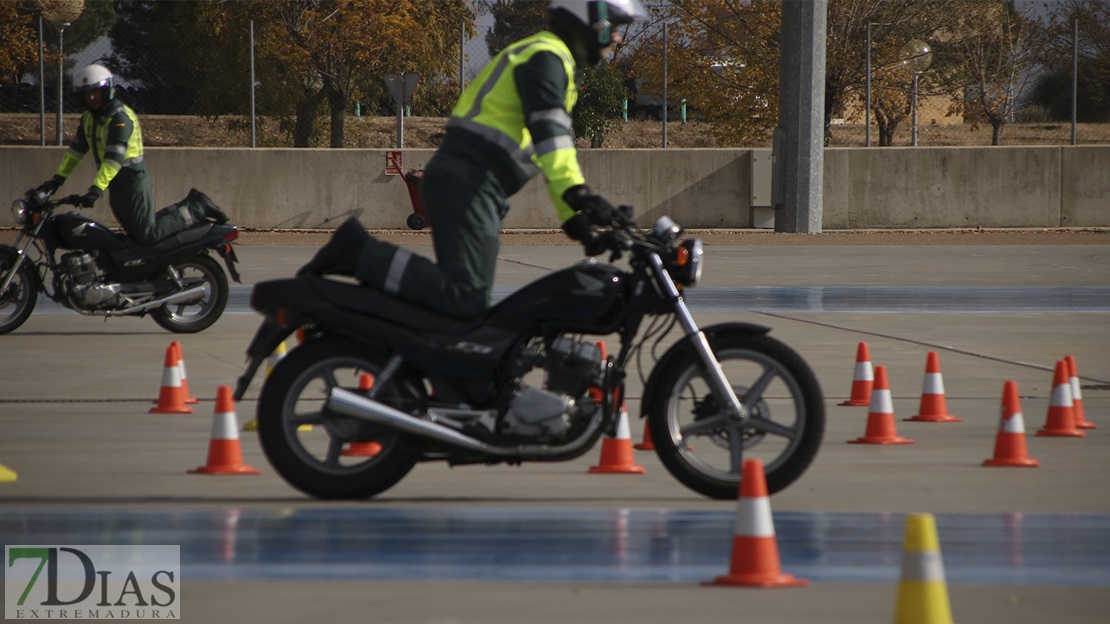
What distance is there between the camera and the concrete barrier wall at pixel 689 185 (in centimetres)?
2714

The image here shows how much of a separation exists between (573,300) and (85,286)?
733 centimetres

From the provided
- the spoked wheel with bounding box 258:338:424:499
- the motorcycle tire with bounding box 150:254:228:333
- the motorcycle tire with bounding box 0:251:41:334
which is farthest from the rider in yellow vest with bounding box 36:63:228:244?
the spoked wheel with bounding box 258:338:424:499

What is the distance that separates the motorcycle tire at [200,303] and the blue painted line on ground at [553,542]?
675cm

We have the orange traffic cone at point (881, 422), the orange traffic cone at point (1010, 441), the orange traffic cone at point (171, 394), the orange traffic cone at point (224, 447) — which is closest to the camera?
the orange traffic cone at point (224, 447)

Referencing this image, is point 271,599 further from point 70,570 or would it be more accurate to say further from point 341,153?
point 341,153

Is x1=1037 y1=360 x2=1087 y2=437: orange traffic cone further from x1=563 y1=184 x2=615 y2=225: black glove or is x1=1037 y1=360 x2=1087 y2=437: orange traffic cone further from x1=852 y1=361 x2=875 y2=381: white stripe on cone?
x1=563 y1=184 x2=615 y2=225: black glove

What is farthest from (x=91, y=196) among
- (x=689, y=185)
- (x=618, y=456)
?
(x=689, y=185)

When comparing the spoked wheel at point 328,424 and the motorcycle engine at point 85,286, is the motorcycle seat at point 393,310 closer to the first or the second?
the spoked wheel at point 328,424

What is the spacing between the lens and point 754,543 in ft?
17.1

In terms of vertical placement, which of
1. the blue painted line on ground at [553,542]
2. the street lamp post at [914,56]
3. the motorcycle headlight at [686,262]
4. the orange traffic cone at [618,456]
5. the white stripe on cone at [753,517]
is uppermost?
the street lamp post at [914,56]

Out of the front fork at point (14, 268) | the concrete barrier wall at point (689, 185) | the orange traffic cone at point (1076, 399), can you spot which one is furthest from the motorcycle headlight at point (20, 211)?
the concrete barrier wall at point (689, 185)

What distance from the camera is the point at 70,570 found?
5477 mm

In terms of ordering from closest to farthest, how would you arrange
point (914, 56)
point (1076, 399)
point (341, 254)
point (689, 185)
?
point (341, 254) < point (1076, 399) < point (689, 185) < point (914, 56)

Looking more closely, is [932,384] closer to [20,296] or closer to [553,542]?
[553,542]
